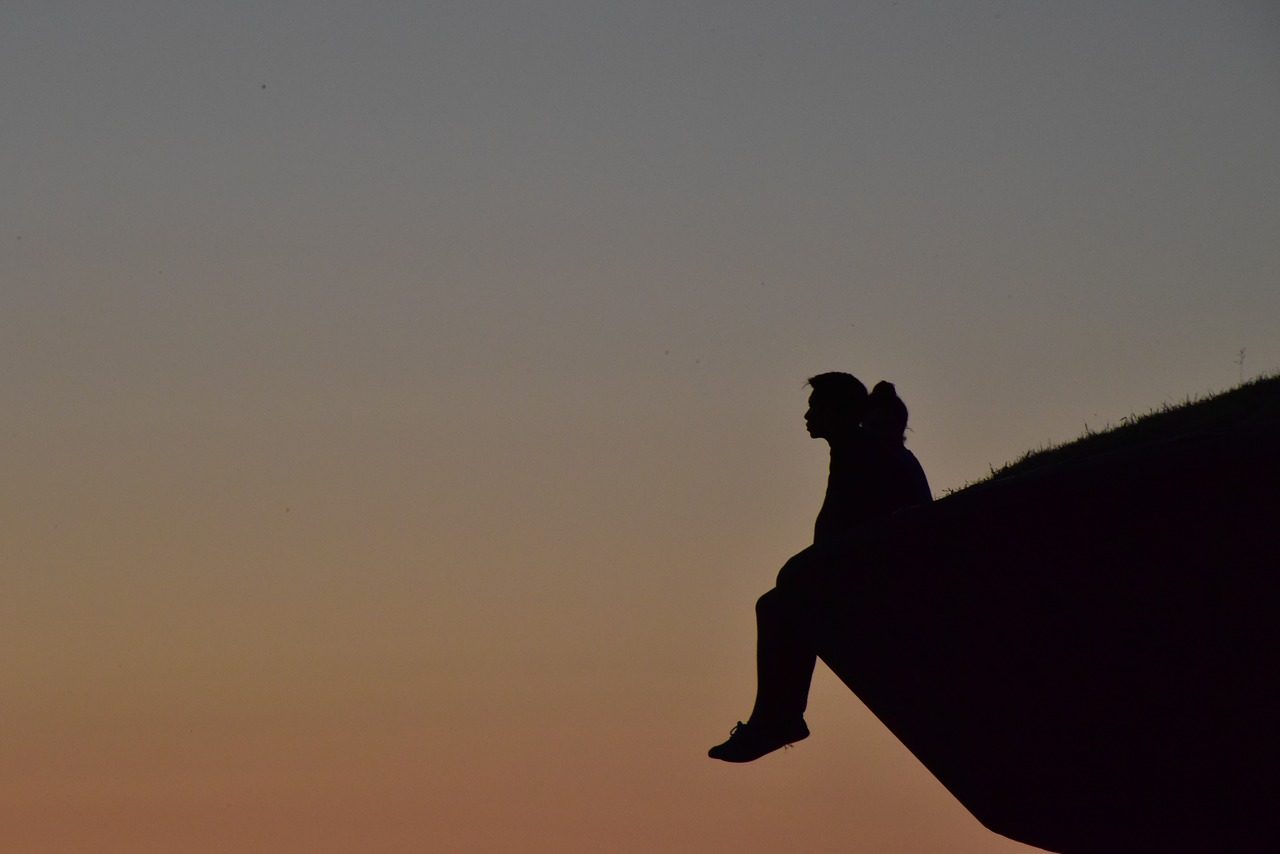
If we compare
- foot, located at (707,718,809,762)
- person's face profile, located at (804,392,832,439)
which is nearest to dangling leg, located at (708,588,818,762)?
foot, located at (707,718,809,762)

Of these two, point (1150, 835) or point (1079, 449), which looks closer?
point (1150, 835)

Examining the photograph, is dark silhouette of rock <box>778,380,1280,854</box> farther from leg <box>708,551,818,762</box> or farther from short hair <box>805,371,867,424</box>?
short hair <box>805,371,867,424</box>

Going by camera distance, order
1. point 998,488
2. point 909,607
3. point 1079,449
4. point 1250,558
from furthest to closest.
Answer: point 1079,449, point 909,607, point 998,488, point 1250,558

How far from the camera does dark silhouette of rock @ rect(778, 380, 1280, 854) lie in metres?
10.7

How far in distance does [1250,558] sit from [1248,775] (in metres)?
1.41

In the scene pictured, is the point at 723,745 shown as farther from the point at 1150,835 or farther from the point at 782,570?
the point at 1150,835

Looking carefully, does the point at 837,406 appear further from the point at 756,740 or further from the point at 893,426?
the point at 756,740

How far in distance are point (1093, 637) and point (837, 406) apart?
218cm

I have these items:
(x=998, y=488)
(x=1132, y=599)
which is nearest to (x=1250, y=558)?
(x=1132, y=599)

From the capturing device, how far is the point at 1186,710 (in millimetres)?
11227

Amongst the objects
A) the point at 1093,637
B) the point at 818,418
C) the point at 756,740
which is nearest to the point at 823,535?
the point at 818,418

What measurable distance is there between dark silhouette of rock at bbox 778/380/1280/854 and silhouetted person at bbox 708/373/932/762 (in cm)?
15

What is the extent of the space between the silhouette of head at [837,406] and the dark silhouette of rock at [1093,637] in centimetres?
70

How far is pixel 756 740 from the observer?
12.4m
